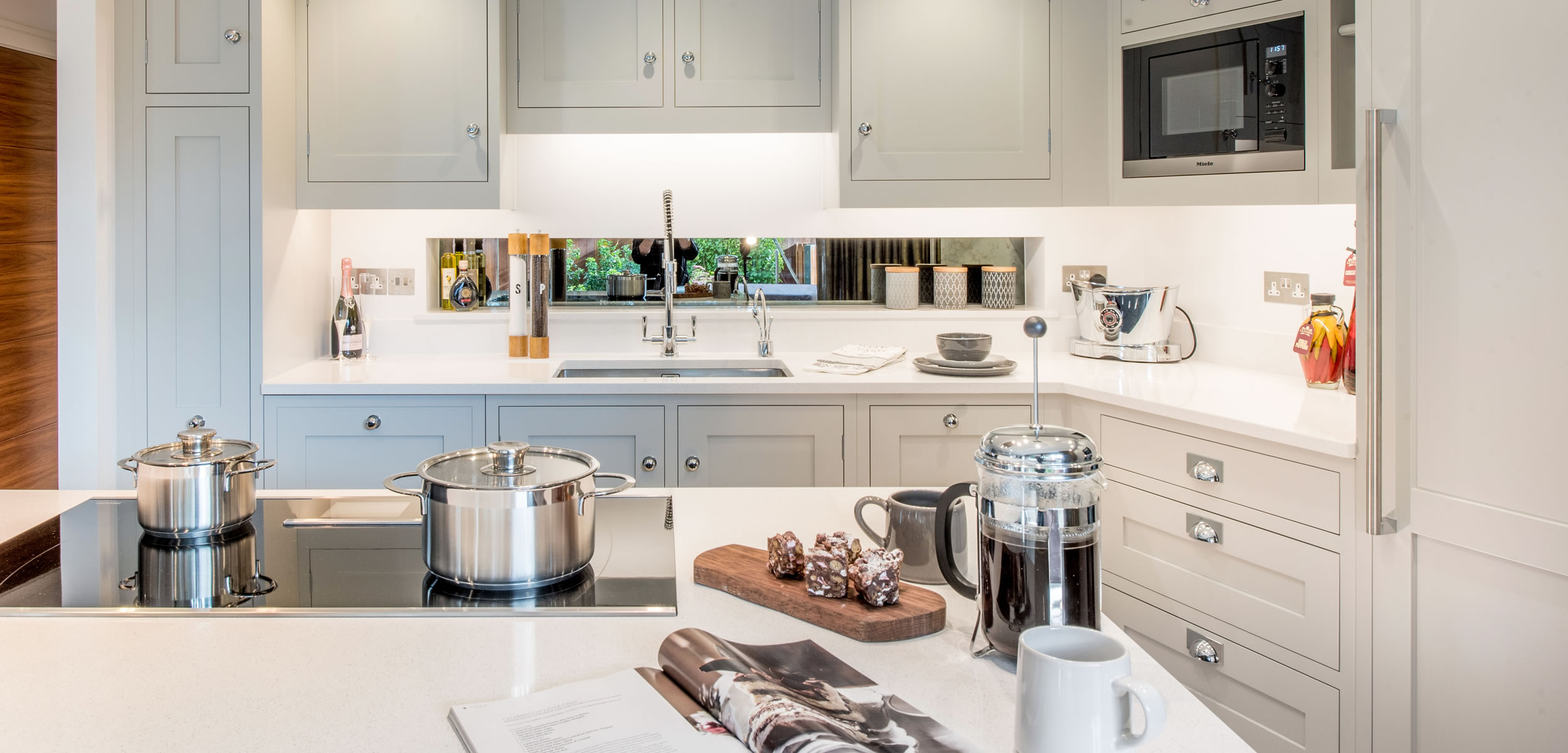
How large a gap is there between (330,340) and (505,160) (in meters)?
0.79

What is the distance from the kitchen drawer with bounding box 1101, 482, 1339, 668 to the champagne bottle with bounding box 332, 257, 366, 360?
7.46ft

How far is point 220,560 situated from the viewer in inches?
51.6

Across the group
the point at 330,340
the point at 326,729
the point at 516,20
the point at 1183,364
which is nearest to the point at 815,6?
the point at 516,20

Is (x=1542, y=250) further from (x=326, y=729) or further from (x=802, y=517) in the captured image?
(x=326, y=729)

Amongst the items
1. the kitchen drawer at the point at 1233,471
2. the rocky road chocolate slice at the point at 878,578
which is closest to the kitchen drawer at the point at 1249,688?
the kitchen drawer at the point at 1233,471

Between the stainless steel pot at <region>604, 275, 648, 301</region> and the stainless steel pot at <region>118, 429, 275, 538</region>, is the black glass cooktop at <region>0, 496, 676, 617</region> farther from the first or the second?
the stainless steel pot at <region>604, 275, 648, 301</region>

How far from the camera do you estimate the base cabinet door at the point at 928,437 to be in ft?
9.65

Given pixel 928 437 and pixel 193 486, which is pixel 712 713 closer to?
pixel 193 486

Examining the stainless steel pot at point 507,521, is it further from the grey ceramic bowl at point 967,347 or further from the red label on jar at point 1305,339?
the red label on jar at point 1305,339

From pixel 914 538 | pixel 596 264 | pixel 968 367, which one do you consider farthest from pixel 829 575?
pixel 596 264

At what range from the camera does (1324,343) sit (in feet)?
8.61

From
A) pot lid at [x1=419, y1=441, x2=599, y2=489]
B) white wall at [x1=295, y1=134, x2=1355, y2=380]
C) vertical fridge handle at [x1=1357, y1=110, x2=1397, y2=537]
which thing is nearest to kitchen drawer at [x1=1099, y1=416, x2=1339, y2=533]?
vertical fridge handle at [x1=1357, y1=110, x2=1397, y2=537]

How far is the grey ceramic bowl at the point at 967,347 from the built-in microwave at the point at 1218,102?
653 millimetres

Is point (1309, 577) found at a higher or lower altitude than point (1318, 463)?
lower
